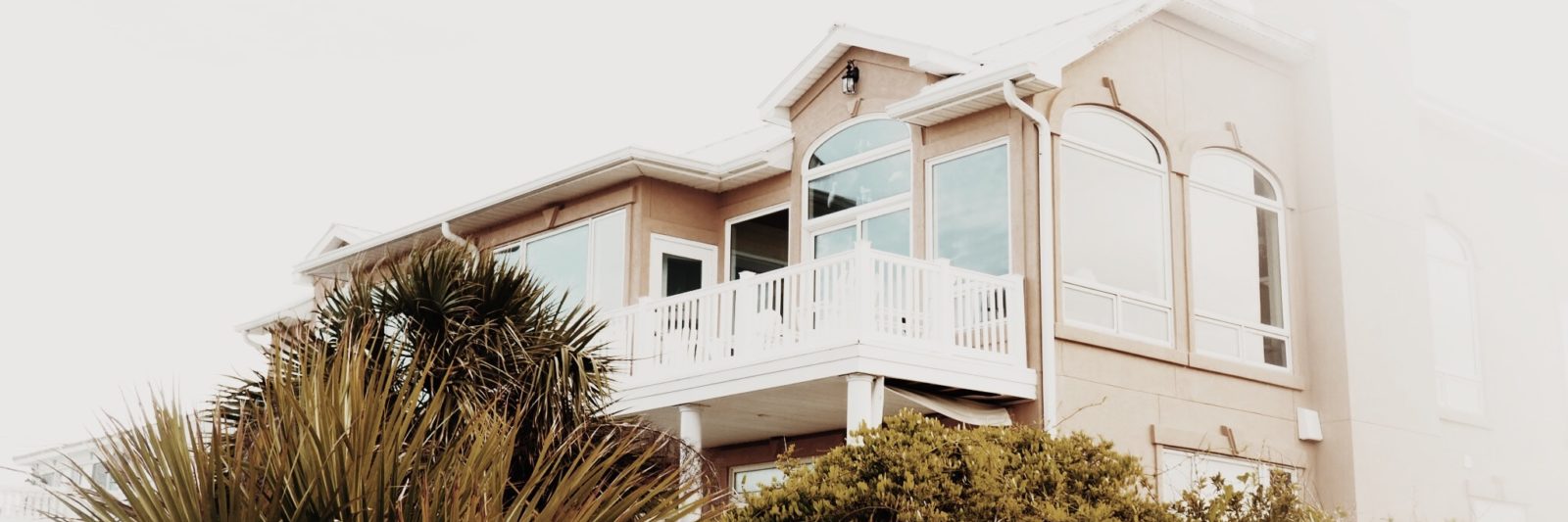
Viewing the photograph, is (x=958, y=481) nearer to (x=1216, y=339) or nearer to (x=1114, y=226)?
(x=1114, y=226)

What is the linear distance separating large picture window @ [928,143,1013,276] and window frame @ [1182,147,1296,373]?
7.00 ft

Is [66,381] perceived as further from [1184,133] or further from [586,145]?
[1184,133]

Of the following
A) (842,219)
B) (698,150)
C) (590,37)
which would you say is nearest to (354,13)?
(590,37)

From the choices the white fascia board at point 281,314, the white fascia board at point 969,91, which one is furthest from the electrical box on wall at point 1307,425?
the white fascia board at point 281,314

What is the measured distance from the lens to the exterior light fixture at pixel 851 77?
1567cm

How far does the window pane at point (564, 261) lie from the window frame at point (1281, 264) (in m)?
7.42

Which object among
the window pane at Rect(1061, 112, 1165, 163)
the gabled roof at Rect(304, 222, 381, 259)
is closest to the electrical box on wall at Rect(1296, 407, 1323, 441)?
the window pane at Rect(1061, 112, 1165, 163)

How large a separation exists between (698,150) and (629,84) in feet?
27.9

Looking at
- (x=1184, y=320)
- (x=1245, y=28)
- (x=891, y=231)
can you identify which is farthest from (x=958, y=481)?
(x=1245, y=28)

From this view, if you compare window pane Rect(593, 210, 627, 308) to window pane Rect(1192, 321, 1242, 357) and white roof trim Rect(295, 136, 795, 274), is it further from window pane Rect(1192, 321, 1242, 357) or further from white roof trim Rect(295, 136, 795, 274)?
window pane Rect(1192, 321, 1242, 357)

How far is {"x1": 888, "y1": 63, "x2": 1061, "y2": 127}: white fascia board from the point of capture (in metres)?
13.0

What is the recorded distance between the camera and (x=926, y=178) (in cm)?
1449

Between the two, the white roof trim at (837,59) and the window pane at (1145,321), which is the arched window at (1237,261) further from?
the white roof trim at (837,59)

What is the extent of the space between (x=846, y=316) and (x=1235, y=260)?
5.04 m
